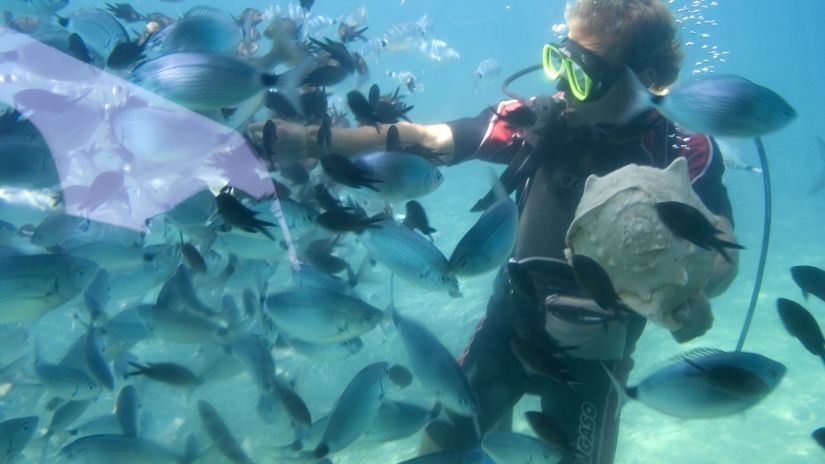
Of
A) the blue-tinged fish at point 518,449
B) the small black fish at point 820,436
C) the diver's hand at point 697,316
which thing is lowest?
the blue-tinged fish at point 518,449

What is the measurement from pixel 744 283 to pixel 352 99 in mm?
14812

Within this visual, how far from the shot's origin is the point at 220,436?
11.1 ft

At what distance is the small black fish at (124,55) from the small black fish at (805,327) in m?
3.64

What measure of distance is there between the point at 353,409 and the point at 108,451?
1859 mm

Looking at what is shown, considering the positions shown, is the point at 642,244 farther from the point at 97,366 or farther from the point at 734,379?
the point at 97,366

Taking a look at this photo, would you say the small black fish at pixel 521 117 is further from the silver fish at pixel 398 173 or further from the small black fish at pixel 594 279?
the small black fish at pixel 594 279

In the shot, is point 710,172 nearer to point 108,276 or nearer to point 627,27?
point 627,27

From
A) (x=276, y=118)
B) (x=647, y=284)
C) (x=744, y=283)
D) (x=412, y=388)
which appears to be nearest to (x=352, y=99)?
(x=276, y=118)

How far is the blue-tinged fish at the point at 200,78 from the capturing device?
215 cm

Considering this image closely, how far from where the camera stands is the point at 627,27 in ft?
9.43

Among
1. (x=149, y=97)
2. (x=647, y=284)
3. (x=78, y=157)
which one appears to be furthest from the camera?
(x=78, y=157)

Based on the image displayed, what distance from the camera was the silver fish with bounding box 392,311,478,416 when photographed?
2.40 meters

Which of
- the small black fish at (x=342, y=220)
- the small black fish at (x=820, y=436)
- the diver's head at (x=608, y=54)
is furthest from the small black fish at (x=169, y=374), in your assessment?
the small black fish at (x=820, y=436)

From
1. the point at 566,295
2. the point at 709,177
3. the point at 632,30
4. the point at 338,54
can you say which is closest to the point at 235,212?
the point at 338,54
